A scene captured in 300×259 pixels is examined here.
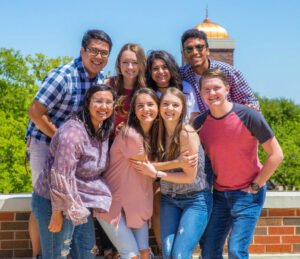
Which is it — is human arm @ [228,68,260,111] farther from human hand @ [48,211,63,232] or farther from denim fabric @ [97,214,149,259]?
human hand @ [48,211,63,232]

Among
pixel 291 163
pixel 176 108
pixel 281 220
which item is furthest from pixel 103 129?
pixel 291 163

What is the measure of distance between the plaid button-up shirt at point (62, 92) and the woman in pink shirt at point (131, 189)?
64 centimetres

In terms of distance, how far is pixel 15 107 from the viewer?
2309 cm

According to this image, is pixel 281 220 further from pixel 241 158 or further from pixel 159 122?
pixel 159 122

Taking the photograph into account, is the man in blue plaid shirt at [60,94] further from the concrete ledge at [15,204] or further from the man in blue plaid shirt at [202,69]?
the man in blue plaid shirt at [202,69]

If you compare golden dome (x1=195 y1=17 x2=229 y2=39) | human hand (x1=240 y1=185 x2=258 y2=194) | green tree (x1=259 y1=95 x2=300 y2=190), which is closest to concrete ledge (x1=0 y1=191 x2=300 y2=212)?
human hand (x1=240 y1=185 x2=258 y2=194)

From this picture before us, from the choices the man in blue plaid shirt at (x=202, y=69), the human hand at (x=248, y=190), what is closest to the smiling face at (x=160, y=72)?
the man in blue plaid shirt at (x=202, y=69)

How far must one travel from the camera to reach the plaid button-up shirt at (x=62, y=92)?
4.65 metres

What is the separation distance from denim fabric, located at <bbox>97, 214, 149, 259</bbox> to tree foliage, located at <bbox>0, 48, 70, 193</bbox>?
1613cm

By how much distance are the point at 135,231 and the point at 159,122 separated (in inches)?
36.8

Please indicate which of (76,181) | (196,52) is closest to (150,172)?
(76,181)

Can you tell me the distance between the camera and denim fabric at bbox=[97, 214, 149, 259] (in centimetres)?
424

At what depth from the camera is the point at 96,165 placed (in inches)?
164

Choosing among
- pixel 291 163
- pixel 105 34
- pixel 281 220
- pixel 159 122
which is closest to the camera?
pixel 159 122
